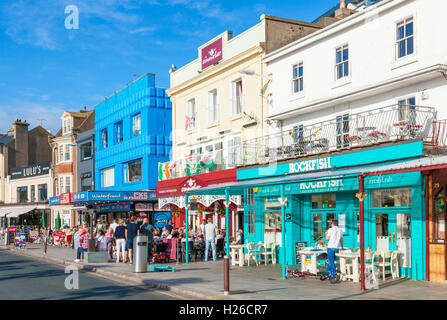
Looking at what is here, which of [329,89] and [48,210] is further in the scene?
[48,210]

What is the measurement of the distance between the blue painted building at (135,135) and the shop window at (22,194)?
795 inches

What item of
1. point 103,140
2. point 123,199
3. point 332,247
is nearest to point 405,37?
point 332,247

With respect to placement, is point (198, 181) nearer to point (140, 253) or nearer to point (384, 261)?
Result: point (140, 253)

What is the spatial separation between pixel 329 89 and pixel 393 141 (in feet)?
17.2

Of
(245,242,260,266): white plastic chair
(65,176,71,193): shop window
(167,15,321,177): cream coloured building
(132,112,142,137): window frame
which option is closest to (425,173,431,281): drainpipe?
(245,242,260,266): white plastic chair

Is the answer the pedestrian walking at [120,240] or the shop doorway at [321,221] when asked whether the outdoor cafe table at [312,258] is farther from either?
the pedestrian walking at [120,240]

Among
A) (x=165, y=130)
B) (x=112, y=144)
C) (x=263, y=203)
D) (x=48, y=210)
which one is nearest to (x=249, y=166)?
(x=263, y=203)

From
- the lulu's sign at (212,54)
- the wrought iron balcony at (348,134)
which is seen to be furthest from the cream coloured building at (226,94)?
the wrought iron balcony at (348,134)

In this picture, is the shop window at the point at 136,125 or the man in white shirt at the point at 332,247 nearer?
the man in white shirt at the point at 332,247

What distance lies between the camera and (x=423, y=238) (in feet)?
48.8

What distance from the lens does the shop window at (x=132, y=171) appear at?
36219 millimetres

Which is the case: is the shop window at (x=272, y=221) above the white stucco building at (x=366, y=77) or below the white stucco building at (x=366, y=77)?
below

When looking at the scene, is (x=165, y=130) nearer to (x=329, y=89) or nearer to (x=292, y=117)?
(x=292, y=117)

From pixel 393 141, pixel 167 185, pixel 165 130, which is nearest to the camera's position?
pixel 393 141
